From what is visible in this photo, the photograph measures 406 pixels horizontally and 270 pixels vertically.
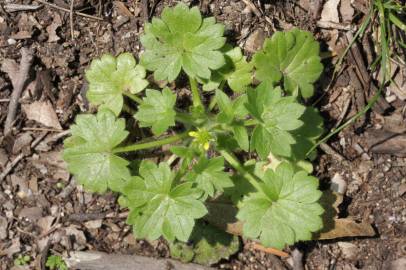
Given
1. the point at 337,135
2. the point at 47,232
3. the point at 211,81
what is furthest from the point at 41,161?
the point at 337,135

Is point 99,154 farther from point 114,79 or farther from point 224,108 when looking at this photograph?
point 224,108

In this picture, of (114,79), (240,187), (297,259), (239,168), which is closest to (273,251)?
(297,259)

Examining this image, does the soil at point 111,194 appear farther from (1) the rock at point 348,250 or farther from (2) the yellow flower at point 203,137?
(2) the yellow flower at point 203,137

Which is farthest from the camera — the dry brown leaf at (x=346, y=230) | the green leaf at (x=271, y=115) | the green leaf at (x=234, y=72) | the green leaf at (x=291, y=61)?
the dry brown leaf at (x=346, y=230)

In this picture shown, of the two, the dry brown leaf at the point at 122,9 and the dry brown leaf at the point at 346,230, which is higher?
the dry brown leaf at the point at 122,9

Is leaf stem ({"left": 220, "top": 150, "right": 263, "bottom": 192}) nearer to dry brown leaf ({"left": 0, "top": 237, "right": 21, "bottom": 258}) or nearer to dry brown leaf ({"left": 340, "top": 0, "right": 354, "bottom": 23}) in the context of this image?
dry brown leaf ({"left": 340, "top": 0, "right": 354, "bottom": 23})

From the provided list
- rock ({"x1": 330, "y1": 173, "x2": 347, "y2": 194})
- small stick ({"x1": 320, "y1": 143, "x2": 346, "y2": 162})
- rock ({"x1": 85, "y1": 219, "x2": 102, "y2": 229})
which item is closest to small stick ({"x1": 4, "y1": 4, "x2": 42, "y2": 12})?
rock ({"x1": 85, "y1": 219, "x2": 102, "y2": 229})

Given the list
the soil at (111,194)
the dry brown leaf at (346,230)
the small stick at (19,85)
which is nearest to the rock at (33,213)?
the soil at (111,194)
